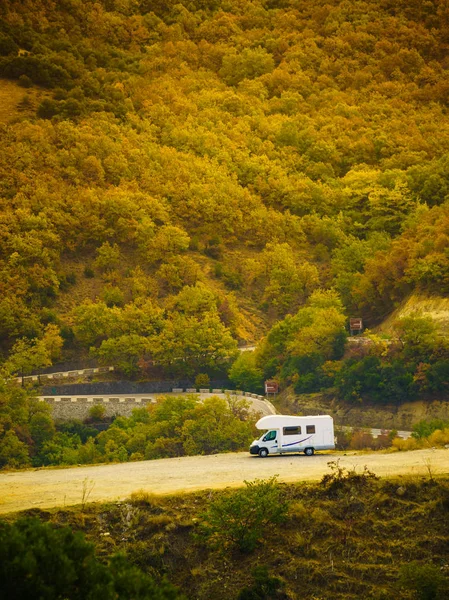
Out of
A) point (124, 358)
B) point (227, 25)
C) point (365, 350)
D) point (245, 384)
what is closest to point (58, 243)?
point (124, 358)

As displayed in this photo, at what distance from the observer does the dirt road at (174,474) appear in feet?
108

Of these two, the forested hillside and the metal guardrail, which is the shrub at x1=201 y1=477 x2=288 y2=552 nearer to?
the forested hillside

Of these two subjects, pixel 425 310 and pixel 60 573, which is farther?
pixel 425 310

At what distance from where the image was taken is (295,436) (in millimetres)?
39938

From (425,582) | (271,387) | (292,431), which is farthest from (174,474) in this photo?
(271,387)

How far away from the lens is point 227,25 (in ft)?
504

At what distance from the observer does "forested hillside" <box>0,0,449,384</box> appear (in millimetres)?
82062

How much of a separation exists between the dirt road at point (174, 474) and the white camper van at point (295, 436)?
395 millimetres

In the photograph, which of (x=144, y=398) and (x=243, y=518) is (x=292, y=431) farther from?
(x=144, y=398)

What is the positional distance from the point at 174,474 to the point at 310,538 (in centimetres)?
699

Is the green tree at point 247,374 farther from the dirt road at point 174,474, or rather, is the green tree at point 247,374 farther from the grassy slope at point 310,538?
the grassy slope at point 310,538

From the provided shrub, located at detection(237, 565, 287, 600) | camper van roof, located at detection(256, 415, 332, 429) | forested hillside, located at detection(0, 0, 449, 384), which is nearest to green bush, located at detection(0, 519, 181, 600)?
shrub, located at detection(237, 565, 287, 600)

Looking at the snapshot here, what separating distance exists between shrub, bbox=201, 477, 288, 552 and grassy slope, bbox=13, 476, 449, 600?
305 mm

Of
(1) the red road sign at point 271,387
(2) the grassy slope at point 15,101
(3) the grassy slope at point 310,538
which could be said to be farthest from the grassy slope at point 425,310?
(2) the grassy slope at point 15,101
